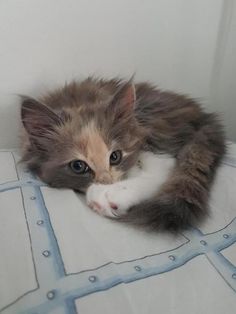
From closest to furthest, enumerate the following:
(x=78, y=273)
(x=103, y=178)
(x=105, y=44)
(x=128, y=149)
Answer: (x=78, y=273) → (x=103, y=178) → (x=128, y=149) → (x=105, y=44)

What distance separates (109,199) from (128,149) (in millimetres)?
282

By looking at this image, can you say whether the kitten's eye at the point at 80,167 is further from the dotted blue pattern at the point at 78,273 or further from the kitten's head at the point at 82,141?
the dotted blue pattern at the point at 78,273

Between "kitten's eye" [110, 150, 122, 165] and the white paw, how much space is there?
0.10 meters

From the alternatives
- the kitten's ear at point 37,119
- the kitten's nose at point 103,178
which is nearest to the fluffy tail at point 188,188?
the kitten's nose at point 103,178

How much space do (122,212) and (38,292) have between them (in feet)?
1.40

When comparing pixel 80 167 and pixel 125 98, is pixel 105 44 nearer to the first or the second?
pixel 125 98

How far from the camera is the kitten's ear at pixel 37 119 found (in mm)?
1258

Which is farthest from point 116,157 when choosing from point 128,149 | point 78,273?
point 78,273

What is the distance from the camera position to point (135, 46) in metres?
1.74

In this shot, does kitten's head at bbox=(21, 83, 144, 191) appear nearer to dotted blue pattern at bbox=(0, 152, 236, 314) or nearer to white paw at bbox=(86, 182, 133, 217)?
white paw at bbox=(86, 182, 133, 217)

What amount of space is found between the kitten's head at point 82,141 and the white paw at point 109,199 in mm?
54

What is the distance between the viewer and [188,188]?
1.18 meters

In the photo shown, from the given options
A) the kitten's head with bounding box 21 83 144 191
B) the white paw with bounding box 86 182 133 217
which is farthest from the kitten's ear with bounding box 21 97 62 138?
the white paw with bounding box 86 182 133 217

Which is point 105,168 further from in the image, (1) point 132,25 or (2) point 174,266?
(1) point 132,25
